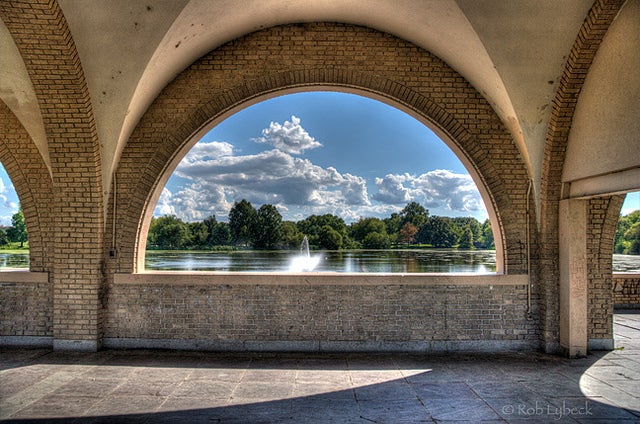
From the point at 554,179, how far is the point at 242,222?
3749 centimetres

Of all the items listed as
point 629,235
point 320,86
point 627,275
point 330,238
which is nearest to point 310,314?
point 320,86

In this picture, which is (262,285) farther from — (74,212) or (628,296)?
(628,296)

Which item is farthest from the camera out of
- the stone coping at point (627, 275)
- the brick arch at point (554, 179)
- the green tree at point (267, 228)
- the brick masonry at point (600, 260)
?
the green tree at point (267, 228)

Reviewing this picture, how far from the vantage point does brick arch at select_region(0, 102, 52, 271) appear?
6.59 meters

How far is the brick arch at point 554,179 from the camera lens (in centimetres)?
567

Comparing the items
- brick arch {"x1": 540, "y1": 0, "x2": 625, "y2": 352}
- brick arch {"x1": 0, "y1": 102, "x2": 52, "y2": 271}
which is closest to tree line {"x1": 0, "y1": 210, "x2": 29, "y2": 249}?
brick arch {"x1": 0, "y1": 102, "x2": 52, "y2": 271}

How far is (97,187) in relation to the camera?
6.27 meters

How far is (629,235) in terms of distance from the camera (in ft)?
64.0

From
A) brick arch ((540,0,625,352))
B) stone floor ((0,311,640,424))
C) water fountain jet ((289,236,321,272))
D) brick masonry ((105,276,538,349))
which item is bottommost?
water fountain jet ((289,236,321,272))

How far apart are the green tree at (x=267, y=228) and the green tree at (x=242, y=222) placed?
0.56 meters

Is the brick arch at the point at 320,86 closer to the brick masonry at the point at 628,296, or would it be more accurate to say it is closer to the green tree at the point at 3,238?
the brick masonry at the point at 628,296

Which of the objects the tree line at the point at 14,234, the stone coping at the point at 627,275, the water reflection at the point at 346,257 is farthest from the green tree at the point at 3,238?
the stone coping at the point at 627,275

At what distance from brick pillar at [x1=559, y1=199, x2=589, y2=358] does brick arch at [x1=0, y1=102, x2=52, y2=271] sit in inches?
289

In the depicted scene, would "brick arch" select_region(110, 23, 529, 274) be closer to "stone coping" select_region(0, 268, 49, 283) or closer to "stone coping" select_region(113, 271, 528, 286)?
"stone coping" select_region(113, 271, 528, 286)
